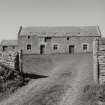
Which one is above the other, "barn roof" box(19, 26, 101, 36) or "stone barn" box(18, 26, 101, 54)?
"barn roof" box(19, 26, 101, 36)

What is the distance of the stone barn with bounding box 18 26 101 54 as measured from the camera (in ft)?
136

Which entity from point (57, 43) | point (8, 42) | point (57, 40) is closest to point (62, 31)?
point (57, 40)

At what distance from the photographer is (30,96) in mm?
8195

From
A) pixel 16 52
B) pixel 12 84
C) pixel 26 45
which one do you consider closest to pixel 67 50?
pixel 26 45

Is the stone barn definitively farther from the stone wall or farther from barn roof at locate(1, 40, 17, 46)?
barn roof at locate(1, 40, 17, 46)

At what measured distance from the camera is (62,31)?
4344 cm

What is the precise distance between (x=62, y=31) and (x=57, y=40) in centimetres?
305

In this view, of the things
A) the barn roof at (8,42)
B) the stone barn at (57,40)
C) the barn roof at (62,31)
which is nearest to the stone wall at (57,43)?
the stone barn at (57,40)

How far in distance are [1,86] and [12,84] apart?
77 cm

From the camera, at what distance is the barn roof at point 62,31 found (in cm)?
4209

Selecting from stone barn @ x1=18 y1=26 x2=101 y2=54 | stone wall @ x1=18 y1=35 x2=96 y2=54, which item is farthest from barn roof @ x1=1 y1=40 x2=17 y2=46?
stone wall @ x1=18 y1=35 x2=96 y2=54

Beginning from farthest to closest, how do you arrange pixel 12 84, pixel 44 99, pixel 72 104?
pixel 12 84
pixel 44 99
pixel 72 104

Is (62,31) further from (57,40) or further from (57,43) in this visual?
(57,43)

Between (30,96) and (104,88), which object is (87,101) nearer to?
(104,88)
